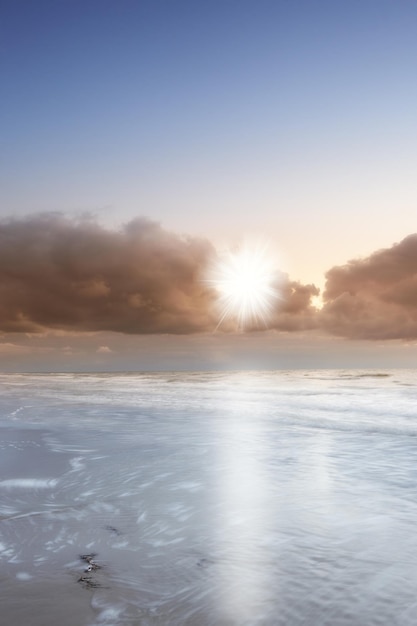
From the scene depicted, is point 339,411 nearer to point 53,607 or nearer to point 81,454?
point 81,454

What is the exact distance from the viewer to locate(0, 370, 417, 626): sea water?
378 cm

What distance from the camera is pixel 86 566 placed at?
4496 mm

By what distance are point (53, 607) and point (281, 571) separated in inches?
73.1

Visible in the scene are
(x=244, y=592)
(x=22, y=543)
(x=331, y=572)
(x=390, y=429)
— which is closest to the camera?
(x=244, y=592)

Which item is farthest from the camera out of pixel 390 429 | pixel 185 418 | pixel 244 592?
pixel 185 418

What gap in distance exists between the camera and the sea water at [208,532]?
3.78 metres

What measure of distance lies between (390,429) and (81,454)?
8.39 meters

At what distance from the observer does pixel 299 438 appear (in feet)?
41.5

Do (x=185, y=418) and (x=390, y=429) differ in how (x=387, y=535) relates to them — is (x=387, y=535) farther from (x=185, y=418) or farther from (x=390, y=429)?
(x=185, y=418)

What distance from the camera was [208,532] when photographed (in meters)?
5.53

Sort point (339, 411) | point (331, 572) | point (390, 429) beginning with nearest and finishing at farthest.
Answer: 1. point (331, 572)
2. point (390, 429)
3. point (339, 411)

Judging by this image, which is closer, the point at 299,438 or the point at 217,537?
the point at 217,537

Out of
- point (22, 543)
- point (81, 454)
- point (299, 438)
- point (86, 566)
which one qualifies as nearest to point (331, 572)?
point (86, 566)

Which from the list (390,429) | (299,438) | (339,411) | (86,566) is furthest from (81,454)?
(339,411)
